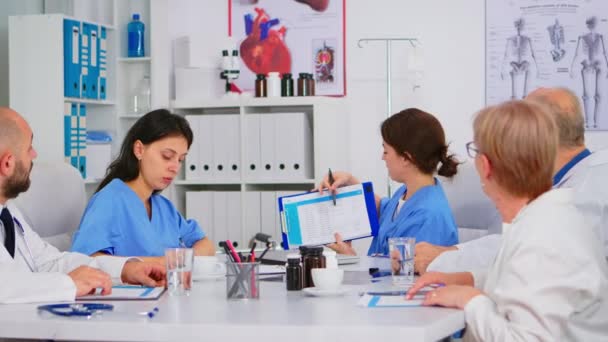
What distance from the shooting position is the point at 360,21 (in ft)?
17.9

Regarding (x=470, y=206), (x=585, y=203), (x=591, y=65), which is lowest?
(x=470, y=206)

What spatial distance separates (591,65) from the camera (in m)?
5.12

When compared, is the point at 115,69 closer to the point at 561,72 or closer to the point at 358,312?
the point at 561,72

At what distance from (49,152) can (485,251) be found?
9.91 feet

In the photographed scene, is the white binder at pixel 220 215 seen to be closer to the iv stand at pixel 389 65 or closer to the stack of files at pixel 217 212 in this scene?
the stack of files at pixel 217 212

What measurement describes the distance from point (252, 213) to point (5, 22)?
187 cm

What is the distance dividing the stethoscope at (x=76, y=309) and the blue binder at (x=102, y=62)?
11.4 ft

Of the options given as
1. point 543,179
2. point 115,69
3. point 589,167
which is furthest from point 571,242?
point 115,69

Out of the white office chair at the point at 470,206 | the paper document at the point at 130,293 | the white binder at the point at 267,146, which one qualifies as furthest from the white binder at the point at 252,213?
the paper document at the point at 130,293

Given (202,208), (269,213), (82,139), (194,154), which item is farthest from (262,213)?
(82,139)

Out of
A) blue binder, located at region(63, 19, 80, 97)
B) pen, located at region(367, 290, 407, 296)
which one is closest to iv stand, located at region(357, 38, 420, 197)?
blue binder, located at region(63, 19, 80, 97)

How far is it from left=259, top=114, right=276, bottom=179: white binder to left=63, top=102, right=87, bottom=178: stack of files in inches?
38.8

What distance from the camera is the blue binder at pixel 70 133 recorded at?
500 cm

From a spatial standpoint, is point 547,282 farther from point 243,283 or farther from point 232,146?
point 232,146
